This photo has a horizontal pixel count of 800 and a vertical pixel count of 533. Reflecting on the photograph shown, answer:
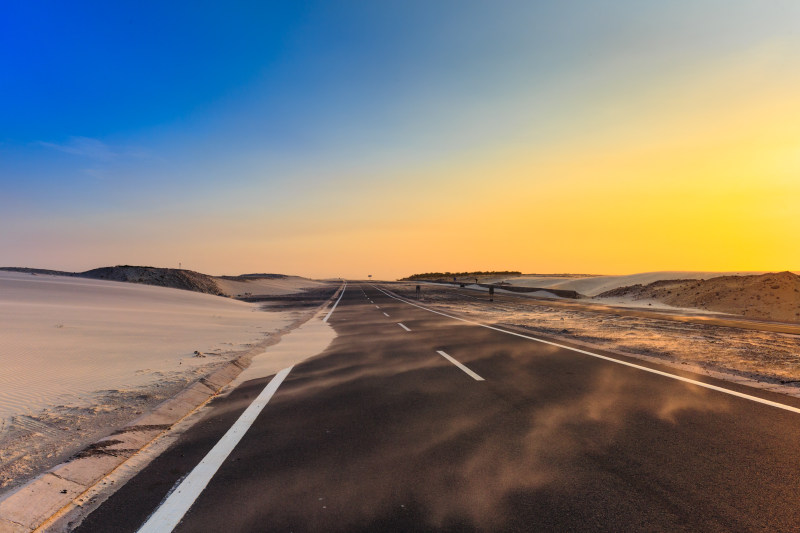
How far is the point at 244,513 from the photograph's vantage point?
10.4 ft

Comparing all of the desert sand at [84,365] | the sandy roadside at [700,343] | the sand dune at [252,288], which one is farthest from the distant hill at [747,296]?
the sand dune at [252,288]

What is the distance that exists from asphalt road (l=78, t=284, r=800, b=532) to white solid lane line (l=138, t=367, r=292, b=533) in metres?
0.07

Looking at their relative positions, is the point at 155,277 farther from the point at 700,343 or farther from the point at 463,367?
the point at 700,343

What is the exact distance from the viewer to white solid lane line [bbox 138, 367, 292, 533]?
10.1 feet

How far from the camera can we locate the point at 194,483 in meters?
3.67

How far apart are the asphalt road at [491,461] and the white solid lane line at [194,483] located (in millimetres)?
70

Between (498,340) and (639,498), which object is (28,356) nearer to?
(639,498)

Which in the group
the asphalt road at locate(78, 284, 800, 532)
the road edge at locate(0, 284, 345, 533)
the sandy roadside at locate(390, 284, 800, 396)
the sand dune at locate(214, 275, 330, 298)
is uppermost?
the sand dune at locate(214, 275, 330, 298)

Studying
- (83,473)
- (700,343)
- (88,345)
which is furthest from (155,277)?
(83,473)

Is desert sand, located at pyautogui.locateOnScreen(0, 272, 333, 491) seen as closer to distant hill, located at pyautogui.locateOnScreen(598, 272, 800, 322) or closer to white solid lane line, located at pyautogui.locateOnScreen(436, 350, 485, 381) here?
white solid lane line, located at pyautogui.locateOnScreen(436, 350, 485, 381)

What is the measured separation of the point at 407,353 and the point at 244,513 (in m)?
7.30

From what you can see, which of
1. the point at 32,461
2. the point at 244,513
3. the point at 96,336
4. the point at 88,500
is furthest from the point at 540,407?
the point at 96,336

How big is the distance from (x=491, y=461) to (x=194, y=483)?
2481 mm

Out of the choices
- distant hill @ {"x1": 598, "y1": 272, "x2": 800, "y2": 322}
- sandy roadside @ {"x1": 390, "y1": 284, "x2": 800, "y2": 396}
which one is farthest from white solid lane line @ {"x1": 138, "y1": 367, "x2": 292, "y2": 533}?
distant hill @ {"x1": 598, "y1": 272, "x2": 800, "y2": 322}
